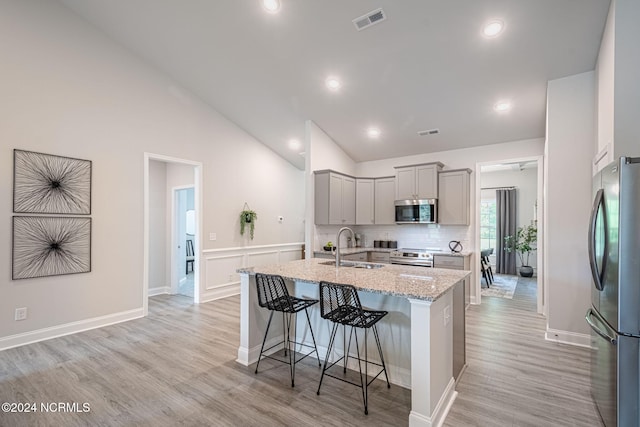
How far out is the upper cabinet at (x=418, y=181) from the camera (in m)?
5.38

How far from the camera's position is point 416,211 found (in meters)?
5.56

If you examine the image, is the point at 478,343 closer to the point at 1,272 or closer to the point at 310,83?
the point at 310,83

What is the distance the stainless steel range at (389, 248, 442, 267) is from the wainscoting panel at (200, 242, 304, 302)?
2.66 meters

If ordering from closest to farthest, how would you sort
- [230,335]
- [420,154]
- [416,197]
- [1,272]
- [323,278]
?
[323,278], [1,272], [230,335], [416,197], [420,154]

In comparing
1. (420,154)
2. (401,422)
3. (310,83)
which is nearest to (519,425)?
(401,422)

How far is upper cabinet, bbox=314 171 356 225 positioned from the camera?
5371 mm

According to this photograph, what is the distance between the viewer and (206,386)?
2.61m

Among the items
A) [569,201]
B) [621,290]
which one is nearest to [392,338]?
[621,290]

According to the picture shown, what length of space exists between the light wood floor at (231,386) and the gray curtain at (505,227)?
5.26 m

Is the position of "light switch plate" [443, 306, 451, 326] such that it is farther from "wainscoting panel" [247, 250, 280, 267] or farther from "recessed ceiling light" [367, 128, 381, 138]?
"wainscoting panel" [247, 250, 280, 267]

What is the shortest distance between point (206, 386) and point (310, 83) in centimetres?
384

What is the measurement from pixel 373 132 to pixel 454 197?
1810mm

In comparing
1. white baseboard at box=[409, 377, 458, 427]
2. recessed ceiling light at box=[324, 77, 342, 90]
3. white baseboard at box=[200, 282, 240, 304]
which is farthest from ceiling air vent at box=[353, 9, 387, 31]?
white baseboard at box=[200, 282, 240, 304]

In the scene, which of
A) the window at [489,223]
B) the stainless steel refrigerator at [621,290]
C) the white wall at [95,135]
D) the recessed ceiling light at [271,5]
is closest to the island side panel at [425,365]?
the stainless steel refrigerator at [621,290]
